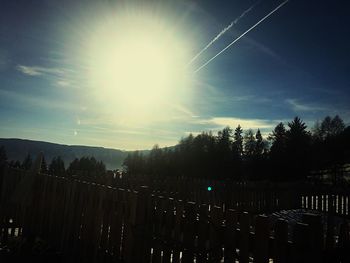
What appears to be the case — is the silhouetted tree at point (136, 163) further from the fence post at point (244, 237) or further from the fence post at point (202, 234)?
the fence post at point (244, 237)

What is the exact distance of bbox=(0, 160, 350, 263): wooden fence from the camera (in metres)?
2.91

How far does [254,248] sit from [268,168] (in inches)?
1911

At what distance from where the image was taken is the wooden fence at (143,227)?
291cm

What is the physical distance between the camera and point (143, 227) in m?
4.53

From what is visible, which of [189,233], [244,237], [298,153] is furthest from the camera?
[298,153]

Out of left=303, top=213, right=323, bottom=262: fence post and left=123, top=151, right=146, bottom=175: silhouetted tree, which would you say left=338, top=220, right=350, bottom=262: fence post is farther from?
left=123, top=151, right=146, bottom=175: silhouetted tree

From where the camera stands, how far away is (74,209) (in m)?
6.11

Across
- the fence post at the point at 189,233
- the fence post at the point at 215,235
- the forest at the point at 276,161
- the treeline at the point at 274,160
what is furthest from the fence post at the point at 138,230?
the treeline at the point at 274,160

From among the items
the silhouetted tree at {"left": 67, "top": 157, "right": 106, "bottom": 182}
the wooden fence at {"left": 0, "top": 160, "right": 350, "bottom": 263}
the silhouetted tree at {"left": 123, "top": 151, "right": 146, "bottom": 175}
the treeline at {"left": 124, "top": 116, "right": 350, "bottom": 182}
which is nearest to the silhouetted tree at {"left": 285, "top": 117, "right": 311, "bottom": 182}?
the treeline at {"left": 124, "top": 116, "right": 350, "bottom": 182}

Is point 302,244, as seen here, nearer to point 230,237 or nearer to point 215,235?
point 230,237

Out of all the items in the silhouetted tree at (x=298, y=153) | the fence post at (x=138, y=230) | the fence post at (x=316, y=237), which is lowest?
the fence post at (x=138, y=230)

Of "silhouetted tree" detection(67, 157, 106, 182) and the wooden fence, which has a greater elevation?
"silhouetted tree" detection(67, 157, 106, 182)

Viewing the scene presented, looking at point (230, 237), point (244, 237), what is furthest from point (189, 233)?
point (244, 237)

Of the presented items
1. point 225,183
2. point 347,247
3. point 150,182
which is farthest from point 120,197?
point 225,183
